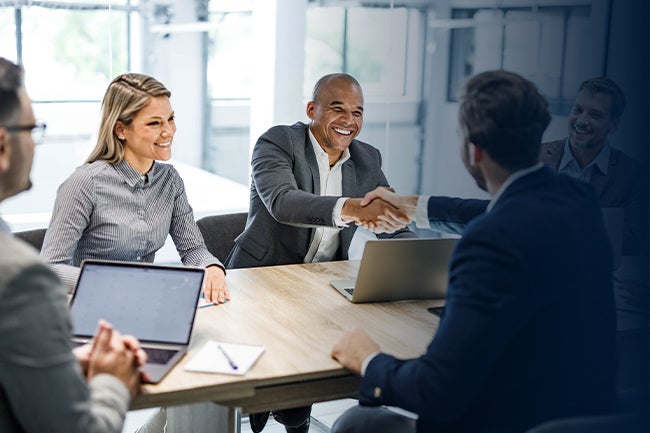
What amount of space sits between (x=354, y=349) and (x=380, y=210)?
0.90 m

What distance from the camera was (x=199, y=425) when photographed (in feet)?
7.98

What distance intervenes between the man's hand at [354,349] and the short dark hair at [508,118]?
0.54 m

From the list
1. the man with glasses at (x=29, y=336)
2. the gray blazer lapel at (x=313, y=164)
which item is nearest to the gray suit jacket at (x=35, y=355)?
the man with glasses at (x=29, y=336)

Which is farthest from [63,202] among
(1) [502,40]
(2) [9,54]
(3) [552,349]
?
(2) [9,54]

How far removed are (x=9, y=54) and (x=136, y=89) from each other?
2.40 meters

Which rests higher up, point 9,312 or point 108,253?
point 9,312

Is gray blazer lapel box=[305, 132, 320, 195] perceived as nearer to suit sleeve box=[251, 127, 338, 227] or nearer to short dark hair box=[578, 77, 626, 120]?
suit sleeve box=[251, 127, 338, 227]

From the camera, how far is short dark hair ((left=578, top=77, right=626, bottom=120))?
6.82 feet

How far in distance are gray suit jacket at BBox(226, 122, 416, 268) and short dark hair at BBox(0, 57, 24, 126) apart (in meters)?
1.46

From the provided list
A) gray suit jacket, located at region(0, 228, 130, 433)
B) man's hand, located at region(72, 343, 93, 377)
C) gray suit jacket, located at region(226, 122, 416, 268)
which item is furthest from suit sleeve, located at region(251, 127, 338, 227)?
gray suit jacket, located at region(0, 228, 130, 433)

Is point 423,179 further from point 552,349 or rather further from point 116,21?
point 552,349

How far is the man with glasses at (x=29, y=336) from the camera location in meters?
1.38

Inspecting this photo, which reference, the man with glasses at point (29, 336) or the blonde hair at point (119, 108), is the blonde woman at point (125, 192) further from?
the man with glasses at point (29, 336)

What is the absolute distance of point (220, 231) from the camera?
3158mm
